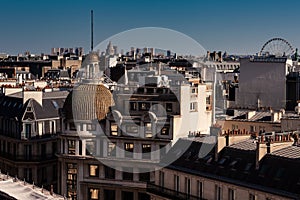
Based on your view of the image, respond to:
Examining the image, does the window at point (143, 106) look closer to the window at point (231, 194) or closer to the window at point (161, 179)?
the window at point (161, 179)

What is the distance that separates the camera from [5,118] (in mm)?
69375

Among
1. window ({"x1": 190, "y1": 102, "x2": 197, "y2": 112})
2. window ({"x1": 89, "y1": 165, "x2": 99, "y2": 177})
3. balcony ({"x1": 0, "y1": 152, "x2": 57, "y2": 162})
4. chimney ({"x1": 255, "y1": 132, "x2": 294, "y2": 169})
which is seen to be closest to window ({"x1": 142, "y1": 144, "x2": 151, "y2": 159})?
window ({"x1": 89, "y1": 165, "x2": 99, "y2": 177})

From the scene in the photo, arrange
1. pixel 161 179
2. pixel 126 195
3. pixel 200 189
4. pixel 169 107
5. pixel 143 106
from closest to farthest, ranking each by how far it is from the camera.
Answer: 1. pixel 200 189
2. pixel 161 179
3. pixel 126 195
4. pixel 169 107
5. pixel 143 106

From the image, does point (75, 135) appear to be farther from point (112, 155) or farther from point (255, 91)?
point (255, 91)

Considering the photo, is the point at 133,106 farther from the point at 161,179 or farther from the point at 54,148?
the point at 161,179

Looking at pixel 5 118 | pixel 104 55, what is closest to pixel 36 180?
pixel 5 118

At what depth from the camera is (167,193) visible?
152ft

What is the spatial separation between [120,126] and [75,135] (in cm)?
429

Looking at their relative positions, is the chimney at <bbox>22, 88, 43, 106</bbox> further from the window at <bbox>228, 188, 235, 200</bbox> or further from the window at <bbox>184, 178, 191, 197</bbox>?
the window at <bbox>228, 188, 235, 200</bbox>

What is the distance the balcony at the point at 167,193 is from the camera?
145 feet

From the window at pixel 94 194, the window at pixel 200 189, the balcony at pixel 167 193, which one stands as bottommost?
the window at pixel 94 194

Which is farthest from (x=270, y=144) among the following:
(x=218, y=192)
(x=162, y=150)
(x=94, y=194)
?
(x=94, y=194)

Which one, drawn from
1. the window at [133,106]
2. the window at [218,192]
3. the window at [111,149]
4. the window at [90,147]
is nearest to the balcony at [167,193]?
the window at [218,192]

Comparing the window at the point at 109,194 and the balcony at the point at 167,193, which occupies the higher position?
the balcony at the point at 167,193
